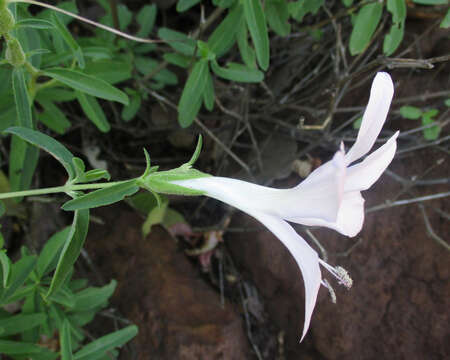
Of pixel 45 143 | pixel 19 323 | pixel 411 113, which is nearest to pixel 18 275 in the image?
pixel 19 323

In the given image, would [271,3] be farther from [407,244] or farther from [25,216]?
[25,216]

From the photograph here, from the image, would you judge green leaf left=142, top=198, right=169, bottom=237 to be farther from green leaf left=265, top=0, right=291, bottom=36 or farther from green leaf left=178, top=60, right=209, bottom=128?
green leaf left=265, top=0, right=291, bottom=36

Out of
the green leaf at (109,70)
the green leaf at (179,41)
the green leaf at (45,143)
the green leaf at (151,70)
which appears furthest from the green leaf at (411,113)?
the green leaf at (45,143)

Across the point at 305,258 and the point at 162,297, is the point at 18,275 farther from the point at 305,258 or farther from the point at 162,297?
the point at 305,258

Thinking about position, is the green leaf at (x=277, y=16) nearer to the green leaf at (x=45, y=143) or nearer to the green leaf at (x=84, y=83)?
the green leaf at (x=84, y=83)

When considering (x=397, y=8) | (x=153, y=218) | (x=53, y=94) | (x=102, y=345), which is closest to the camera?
(x=102, y=345)

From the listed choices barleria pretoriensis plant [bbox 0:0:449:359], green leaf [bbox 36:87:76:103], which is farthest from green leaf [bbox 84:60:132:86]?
green leaf [bbox 36:87:76:103]

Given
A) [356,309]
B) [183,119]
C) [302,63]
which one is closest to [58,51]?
[183,119]
